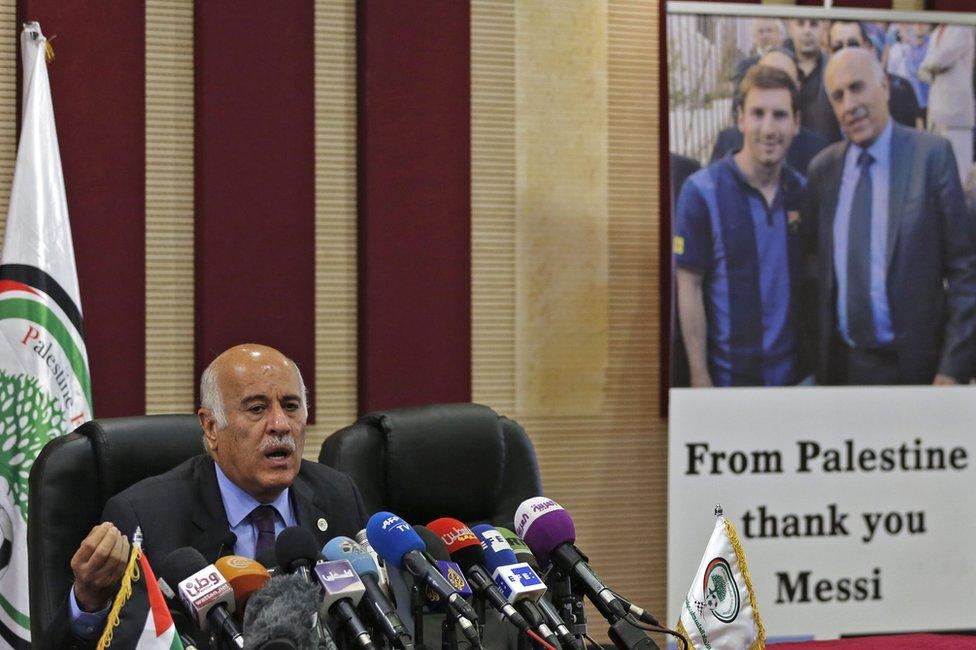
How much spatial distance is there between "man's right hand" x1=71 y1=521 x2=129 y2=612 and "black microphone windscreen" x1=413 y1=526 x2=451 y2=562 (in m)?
0.48

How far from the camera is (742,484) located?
4.34 metres

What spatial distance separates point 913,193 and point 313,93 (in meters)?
2.15

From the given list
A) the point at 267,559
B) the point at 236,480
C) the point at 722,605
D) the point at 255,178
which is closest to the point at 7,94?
the point at 255,178

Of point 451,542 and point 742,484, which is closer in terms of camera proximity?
point 451,542

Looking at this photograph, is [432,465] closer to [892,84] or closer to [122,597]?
[122,597]

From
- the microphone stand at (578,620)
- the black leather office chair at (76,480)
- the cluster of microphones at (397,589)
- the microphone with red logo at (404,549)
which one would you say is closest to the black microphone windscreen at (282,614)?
the cluster of microphones at (397,589)

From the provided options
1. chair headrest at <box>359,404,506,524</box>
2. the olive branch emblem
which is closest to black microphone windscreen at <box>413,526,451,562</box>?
chair headrest at <box>359,404,506,524</box>

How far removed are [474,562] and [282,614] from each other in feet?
1.54

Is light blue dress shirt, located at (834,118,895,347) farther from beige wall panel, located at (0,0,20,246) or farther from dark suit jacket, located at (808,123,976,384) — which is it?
beige wall panel, located at (0,0,20,246)

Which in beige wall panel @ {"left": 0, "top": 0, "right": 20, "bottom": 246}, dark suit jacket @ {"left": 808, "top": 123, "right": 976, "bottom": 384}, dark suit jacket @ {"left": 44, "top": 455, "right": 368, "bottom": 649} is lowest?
dark suit jacket @ {"left": 44, "top": 455, "right": 368, "bottom": 649}

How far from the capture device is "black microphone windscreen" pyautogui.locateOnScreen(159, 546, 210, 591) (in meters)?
1.96

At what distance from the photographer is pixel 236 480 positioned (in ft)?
8.77

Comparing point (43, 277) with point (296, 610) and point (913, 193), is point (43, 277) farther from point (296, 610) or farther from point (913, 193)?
point (913, 193)

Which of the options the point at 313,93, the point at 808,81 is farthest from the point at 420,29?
the point at 808,81
